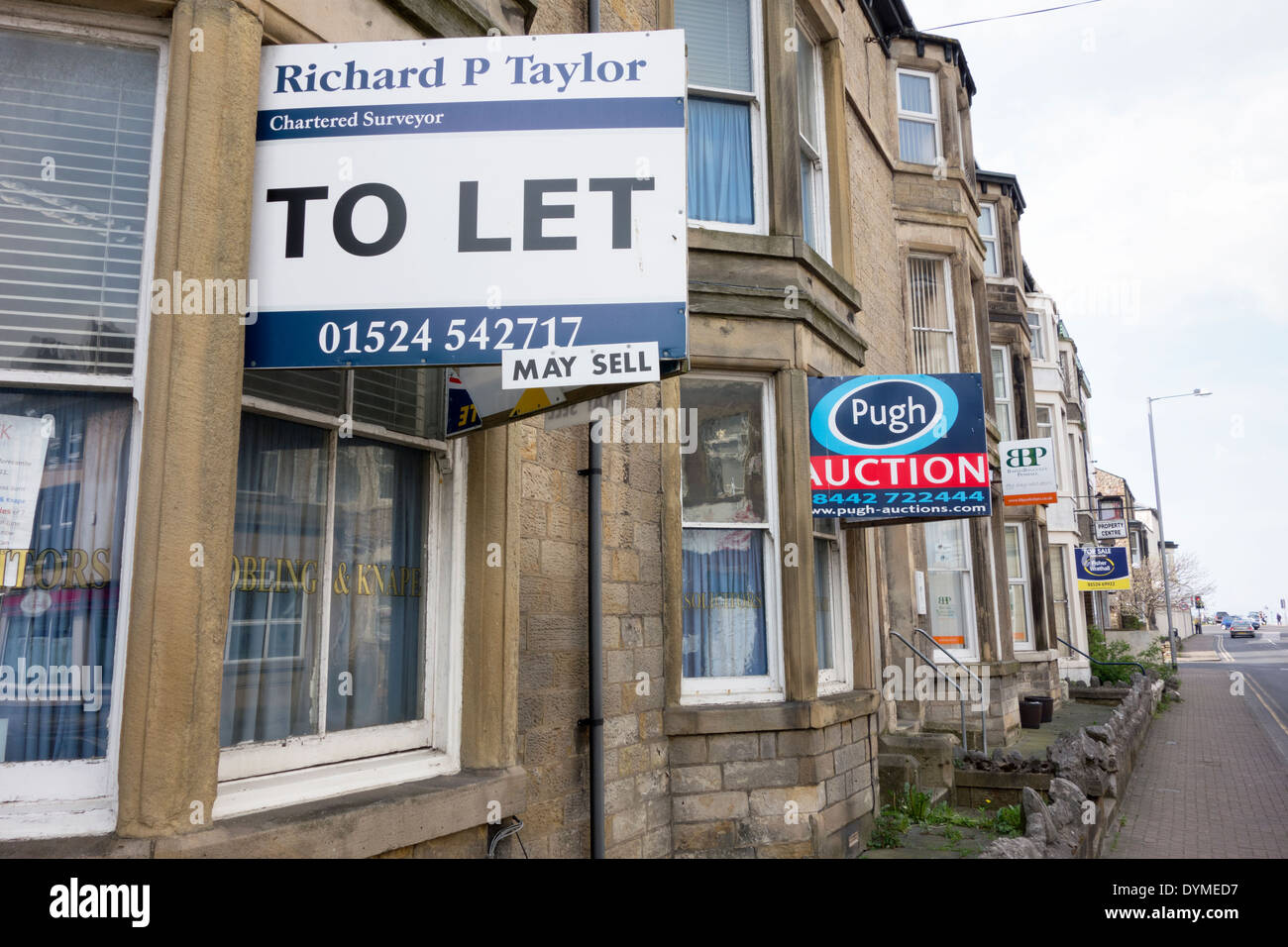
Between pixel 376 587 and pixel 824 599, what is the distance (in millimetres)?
4768

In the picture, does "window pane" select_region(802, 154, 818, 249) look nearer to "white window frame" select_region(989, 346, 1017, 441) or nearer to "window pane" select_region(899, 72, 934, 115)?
"window pane" select_region(899, 72, 934, 115)

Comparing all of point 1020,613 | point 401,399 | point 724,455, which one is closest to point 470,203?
point 401,399

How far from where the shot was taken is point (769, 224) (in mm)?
7234

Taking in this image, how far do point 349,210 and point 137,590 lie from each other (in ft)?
4.92

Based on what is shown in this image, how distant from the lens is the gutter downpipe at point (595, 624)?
17.0ft

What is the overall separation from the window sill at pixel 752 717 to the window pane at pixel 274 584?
3.03m

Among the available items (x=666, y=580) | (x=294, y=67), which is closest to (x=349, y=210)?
(x=294, y=67)

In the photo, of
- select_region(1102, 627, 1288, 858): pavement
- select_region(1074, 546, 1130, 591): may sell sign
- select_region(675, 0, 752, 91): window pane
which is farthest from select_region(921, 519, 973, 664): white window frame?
select_region(1074, 546, 1130, 591): may sell sign

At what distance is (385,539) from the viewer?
4.06 m

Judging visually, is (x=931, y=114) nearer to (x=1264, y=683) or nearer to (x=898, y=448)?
(x=898, y=448)

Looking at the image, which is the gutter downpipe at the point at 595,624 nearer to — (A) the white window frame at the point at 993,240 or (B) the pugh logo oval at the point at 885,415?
(B) the pugh logo oval at the point at 885,415

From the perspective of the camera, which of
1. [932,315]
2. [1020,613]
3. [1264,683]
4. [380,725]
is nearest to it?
[380,725]

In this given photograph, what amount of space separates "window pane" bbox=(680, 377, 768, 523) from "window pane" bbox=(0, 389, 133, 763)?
4.24 m

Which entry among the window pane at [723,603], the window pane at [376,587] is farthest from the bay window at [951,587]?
the window pane at [376,587]
